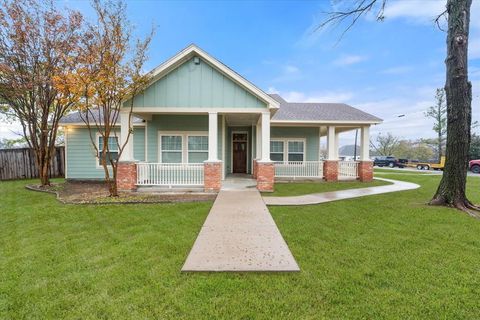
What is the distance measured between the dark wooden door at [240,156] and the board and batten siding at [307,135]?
1.84m

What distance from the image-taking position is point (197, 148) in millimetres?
11102

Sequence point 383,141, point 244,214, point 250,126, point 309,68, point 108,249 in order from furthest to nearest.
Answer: point 383,141
point 309,68
point 250,126
point 244,214
point 108,249

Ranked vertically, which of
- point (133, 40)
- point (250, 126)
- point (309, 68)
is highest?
point (309, 68)

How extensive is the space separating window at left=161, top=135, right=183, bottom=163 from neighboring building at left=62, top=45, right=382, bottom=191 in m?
0.05

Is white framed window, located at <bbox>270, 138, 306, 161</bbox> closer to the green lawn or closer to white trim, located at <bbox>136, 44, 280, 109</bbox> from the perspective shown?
white trim, located at <bbox>136, 44, 280, 109</bbox>

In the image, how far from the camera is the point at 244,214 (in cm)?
567

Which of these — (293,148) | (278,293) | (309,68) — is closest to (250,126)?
(293,148)

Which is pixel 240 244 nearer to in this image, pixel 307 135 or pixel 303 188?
pixel 303 188

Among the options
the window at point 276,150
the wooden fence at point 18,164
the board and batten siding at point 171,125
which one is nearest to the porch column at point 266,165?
the board and batten siding at point 171,125

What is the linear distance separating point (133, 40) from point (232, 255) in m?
7.17

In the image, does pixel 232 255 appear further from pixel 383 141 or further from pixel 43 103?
pixel 383 141

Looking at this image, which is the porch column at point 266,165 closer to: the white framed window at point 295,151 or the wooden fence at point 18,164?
the white framed window at point 295,151

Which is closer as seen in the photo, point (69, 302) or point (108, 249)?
point (69, 302)

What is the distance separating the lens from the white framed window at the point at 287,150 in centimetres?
1322
